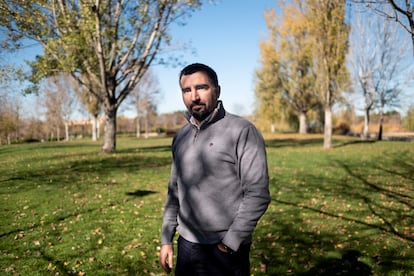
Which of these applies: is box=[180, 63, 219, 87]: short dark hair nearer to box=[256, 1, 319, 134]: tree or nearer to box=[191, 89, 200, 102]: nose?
box=[191, 89, 200, 102]: nose

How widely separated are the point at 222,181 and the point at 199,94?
72 cm

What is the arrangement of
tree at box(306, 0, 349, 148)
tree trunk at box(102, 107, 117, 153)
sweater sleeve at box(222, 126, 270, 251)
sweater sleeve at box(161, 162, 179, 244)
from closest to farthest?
sweater sleeve at box(222, 126, 270, 251) < sweater sleeve at box(161, 162, 179, 244) < tree trunk at box(102, 107, 117, 153) < tree at box(306, 0, 349, 148)

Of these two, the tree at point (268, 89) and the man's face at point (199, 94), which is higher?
the tree at point (268, 89)

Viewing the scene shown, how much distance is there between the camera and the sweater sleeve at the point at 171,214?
2639mm

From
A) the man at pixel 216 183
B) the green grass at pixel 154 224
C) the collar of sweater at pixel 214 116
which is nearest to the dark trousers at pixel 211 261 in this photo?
the man at pixel 216 183

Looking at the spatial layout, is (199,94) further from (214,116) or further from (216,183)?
(216,183)

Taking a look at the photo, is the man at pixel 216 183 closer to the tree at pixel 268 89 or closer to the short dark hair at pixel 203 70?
the short dark hair at pixel 203 70

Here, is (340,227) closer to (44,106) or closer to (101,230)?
(101,230)

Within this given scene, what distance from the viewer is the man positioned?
2.12 meters

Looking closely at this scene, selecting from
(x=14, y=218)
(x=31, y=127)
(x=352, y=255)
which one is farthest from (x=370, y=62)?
(x=31, y=127)

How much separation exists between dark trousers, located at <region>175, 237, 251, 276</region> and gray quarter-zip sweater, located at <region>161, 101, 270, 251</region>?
7 cm

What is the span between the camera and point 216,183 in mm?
2266

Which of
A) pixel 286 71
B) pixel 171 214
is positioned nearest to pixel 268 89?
pixel 286 71

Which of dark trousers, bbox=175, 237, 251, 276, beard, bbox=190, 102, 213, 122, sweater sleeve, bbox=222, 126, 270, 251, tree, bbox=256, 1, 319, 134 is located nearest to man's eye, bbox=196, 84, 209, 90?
beard, bbox=190, 102, 213, 122
